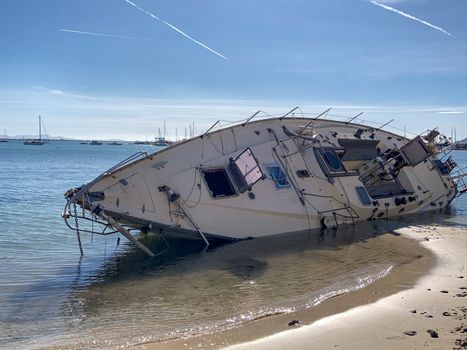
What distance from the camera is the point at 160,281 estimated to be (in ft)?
43.4

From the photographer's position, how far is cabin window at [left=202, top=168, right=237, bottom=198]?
18453mm

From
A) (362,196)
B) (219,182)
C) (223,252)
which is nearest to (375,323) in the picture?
(223,252)

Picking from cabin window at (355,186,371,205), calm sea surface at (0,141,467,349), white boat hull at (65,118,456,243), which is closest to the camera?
calm sea surface at (0,141,467,349)

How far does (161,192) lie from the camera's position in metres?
17.0

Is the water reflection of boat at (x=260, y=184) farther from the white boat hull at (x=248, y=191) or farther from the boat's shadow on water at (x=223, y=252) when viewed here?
the boat's shadow on water at (x=223, y=252)

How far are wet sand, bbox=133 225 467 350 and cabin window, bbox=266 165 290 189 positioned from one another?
742 cm

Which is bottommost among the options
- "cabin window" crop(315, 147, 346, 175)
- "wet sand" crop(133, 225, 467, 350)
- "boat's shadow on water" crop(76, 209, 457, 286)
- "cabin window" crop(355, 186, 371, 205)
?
"wet sand" crop(133, 225, 467, 350)

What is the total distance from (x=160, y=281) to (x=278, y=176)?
8.53 metres

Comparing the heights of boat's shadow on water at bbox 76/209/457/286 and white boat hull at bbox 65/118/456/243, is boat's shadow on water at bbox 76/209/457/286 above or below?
below

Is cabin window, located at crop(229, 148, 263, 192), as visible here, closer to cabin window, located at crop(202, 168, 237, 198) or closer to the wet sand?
cabin window, located at crop(202, 168, 237, 198)

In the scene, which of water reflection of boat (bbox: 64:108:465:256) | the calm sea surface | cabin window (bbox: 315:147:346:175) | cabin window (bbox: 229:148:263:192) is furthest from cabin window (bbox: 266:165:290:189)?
cabin window (bbox: 315:147:346:175)

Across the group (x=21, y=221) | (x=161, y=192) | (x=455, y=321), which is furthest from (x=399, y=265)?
(x=21, y=221)

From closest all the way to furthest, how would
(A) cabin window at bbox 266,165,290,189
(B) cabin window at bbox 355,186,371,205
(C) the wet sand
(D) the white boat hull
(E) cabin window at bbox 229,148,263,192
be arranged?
(C) the wet sand
(D) the white boat hull
(E) cabin window at bbox 229,148,263,192
(A) cabin window at bbox 266,165,290,189
(B) cabin window at bbox 355,186,371,205

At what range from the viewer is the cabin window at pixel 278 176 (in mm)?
20047
